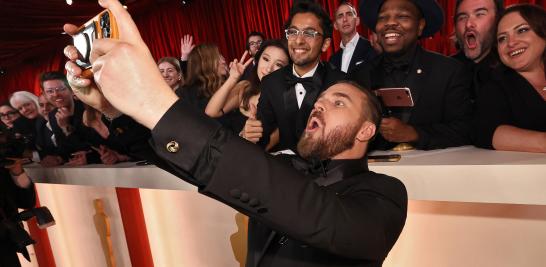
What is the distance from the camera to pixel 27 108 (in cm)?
569

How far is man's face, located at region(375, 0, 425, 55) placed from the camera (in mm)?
2596

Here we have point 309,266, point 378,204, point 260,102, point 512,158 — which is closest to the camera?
point 378,204

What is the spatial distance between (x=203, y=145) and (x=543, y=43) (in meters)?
2.07

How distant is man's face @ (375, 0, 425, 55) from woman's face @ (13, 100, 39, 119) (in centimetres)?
Result: 484

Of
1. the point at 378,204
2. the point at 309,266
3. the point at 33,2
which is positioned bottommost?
the point at 309,266

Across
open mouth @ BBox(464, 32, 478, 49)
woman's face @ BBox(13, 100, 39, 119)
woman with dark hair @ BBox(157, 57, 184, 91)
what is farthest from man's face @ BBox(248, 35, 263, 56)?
open mouth @ BBox(464, 32, 478, 49)

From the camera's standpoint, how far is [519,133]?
1.93 m

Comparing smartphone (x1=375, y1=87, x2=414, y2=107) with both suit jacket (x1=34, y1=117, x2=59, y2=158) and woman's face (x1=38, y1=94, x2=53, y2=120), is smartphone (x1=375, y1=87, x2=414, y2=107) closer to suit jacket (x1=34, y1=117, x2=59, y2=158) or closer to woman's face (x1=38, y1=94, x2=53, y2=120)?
suit jacket (x1=34, y1=117, x2=59, y2=158)

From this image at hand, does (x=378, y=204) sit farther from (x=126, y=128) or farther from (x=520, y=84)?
(x=520, y=84)

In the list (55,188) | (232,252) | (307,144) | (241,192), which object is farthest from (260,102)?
(55,188)

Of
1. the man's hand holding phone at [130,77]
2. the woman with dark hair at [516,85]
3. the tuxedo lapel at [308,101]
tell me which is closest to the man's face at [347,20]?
the tuxedo lapel at [308,101]

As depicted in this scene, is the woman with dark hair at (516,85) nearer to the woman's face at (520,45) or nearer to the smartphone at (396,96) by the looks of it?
the woman's face at (520,45)

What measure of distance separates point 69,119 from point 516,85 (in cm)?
373

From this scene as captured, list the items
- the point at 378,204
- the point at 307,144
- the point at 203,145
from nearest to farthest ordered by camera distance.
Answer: the point at 203,145, the point at 378,204, the point at 307,144
